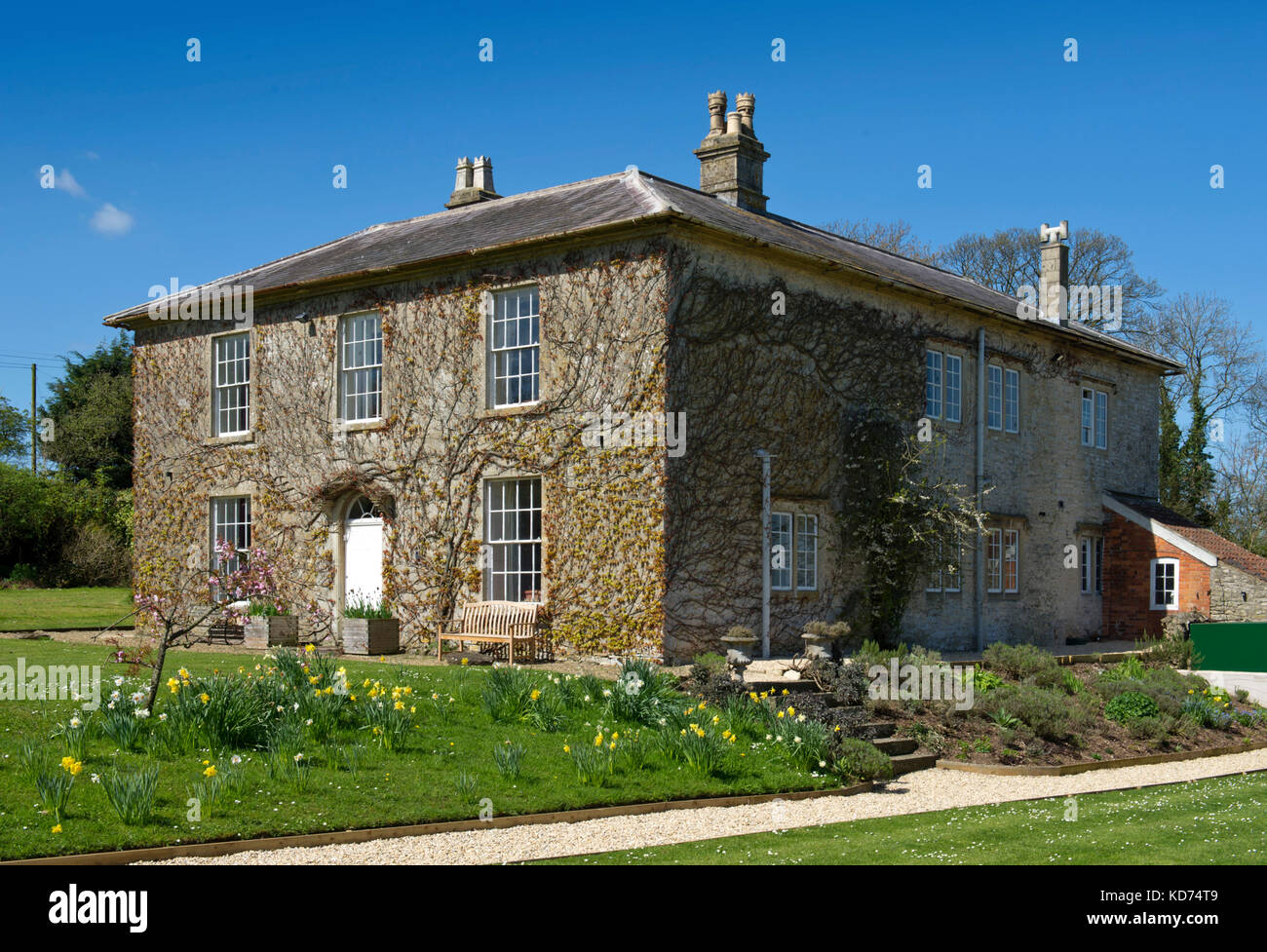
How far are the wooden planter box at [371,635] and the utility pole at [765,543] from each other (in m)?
6.04

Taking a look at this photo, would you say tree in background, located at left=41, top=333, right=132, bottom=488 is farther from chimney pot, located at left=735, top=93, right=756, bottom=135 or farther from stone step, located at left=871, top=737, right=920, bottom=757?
stone step, located at left=871, top=737, right=920, bottom=757

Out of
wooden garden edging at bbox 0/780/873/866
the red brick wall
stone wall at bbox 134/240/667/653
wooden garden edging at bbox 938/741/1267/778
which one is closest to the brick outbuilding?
the red brick wall

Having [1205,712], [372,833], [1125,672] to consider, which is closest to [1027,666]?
[1205,712]

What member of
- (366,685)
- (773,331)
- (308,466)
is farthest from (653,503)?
(308,466)

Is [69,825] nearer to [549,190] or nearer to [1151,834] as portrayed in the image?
[1151,834]

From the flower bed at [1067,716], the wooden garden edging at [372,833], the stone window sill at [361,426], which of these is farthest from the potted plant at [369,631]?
the wooden garden edging at [372,833]

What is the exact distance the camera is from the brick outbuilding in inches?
1007

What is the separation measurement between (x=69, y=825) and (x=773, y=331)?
42.5ft

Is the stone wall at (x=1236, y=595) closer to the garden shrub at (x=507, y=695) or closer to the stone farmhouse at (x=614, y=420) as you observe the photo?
the stone farmhouse at (x=614, y=420)

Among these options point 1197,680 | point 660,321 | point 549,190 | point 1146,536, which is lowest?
point 1197,680

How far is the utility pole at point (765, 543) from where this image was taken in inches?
703

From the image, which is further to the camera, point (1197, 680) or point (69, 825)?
point (1197, 680)

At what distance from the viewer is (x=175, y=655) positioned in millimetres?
16484

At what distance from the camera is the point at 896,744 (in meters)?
13.1
